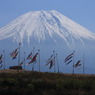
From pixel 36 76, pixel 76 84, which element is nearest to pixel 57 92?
pixel 76 84

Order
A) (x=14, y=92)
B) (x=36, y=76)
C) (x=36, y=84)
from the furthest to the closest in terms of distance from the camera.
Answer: (x=36, y=76) < (x=36, y=84) < (x=14, y=92)

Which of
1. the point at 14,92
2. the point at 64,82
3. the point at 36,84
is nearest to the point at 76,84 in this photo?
the point at 64,82

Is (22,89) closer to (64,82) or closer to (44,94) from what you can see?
(44,94)

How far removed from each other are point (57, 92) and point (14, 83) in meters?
4.14

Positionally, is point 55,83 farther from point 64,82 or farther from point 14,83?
point 14,83

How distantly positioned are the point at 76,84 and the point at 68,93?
2.91m

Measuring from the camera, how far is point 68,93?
36.3 metres

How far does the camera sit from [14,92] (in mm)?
35719

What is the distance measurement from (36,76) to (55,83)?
576cm

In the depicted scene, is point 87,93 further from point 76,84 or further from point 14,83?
point 14,83

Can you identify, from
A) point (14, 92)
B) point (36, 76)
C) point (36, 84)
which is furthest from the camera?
point (36, 76)

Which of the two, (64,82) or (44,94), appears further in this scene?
(64,82)

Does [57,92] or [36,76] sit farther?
[36,76]

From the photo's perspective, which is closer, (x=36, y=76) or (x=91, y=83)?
(x=91, y=83)
